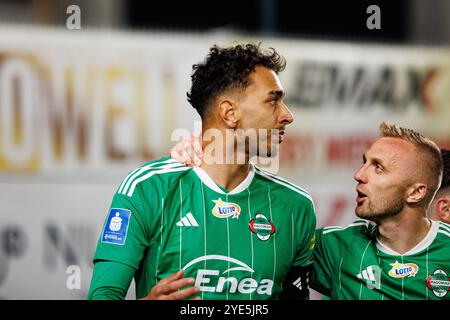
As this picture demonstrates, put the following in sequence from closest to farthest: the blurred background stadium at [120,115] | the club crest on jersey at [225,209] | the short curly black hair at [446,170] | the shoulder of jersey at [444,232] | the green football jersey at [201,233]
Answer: the green football jersey at [201,233], the club crest on jersey at [225,209], the shoulder of jersey at [444,232], the short curly black hair at [446,170], the blurred background stadium at [120,115]

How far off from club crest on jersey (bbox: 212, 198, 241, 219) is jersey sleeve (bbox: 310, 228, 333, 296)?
19.5 inches

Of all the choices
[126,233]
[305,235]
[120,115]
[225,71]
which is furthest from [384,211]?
[120,115]

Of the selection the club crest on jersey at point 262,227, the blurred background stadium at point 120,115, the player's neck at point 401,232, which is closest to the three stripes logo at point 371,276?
the player's neck at point 401,232

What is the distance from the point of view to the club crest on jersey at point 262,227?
11.4 feet

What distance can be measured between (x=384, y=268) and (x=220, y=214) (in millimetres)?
793

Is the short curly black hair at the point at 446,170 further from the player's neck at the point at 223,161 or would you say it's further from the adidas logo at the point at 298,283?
the player's neck at the point at 223,161

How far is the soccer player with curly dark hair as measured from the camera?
3.29m

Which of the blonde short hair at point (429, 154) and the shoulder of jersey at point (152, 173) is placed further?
the blonde short hair at point (429, 154)

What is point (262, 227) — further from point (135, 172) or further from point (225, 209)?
point (135, 172)

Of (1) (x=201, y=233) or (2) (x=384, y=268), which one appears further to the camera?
(2) (x=384, y=268)

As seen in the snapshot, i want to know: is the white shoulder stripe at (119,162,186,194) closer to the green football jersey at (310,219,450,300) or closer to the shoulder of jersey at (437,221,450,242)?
the green football jersey at (310,219,450,300)

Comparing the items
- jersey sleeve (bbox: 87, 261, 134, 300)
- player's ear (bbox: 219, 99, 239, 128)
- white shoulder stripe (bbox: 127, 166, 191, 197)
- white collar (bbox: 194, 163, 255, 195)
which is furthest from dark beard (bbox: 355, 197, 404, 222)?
jersey sleeve (bbox: 87, 261, 134, 300)

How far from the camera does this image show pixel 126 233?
3266mm

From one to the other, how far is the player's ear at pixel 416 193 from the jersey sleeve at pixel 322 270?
1.47 feet
